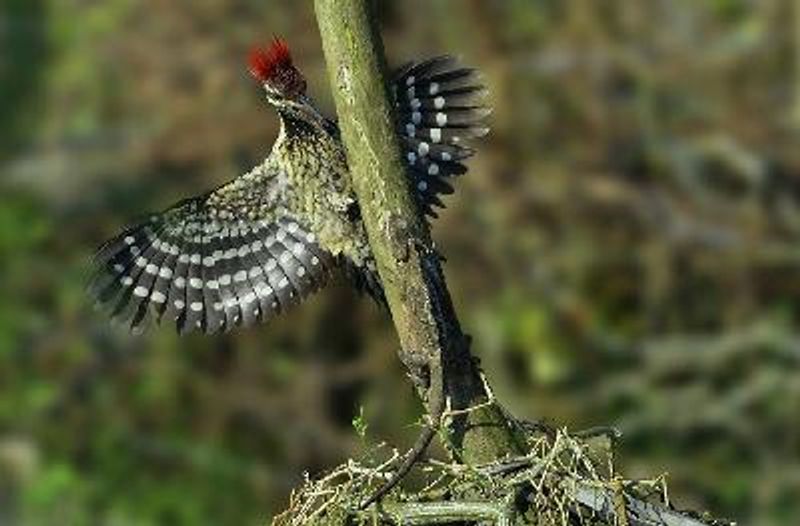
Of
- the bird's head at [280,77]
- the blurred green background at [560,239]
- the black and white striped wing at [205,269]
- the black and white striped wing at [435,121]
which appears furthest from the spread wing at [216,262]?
the blurred green background at [560,239]

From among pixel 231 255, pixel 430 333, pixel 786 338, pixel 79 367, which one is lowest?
pixel 430 333

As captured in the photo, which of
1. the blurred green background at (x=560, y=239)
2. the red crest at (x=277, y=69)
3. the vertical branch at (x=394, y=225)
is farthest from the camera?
the blurred green background at (x=560, y=239)

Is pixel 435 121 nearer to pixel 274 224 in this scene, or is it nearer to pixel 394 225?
pixel 274 224

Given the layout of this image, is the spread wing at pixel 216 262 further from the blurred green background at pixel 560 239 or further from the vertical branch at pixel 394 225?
the blurred green background at pixel 560 239

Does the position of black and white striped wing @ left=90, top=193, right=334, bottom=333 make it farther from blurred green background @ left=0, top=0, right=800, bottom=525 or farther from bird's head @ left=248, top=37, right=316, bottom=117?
blurred green background @ left=0, top=0, right=800, bottom=525

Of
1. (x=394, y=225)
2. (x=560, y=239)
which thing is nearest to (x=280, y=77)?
(x=394, y=225)

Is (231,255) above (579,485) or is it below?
above

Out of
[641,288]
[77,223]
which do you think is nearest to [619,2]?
[641,288]

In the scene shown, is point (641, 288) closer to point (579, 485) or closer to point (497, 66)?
point (497, 66)
